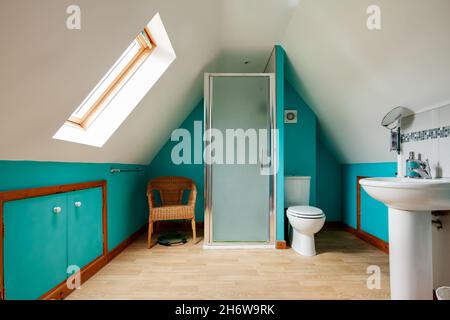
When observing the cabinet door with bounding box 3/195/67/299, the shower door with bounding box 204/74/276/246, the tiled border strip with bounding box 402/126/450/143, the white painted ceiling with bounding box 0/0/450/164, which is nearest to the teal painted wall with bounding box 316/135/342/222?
the white painted ceiling with bounding box 0/0/450/164

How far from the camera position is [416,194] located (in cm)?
112

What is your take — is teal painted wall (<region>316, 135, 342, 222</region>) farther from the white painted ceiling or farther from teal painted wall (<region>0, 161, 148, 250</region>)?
teal painted wall (<region>0, 161, 148, 250</region>)

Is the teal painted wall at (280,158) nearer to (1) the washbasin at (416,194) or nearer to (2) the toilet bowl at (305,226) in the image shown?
(2) the toilet bowl at (305,226)

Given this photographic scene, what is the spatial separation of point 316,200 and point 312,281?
5.59ft

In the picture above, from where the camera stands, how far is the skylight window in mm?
1756

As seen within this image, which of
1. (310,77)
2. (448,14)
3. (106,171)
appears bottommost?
(106,171)

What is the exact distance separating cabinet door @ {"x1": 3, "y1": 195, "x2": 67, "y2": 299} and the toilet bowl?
1957 millimetres

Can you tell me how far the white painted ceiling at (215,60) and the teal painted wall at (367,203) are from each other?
0.13 metres

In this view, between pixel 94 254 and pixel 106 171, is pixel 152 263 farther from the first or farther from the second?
pixel 106 171

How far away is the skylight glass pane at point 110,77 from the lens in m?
1.78

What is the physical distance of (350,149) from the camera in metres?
2.74

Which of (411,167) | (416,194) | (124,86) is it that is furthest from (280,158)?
(124,86)
